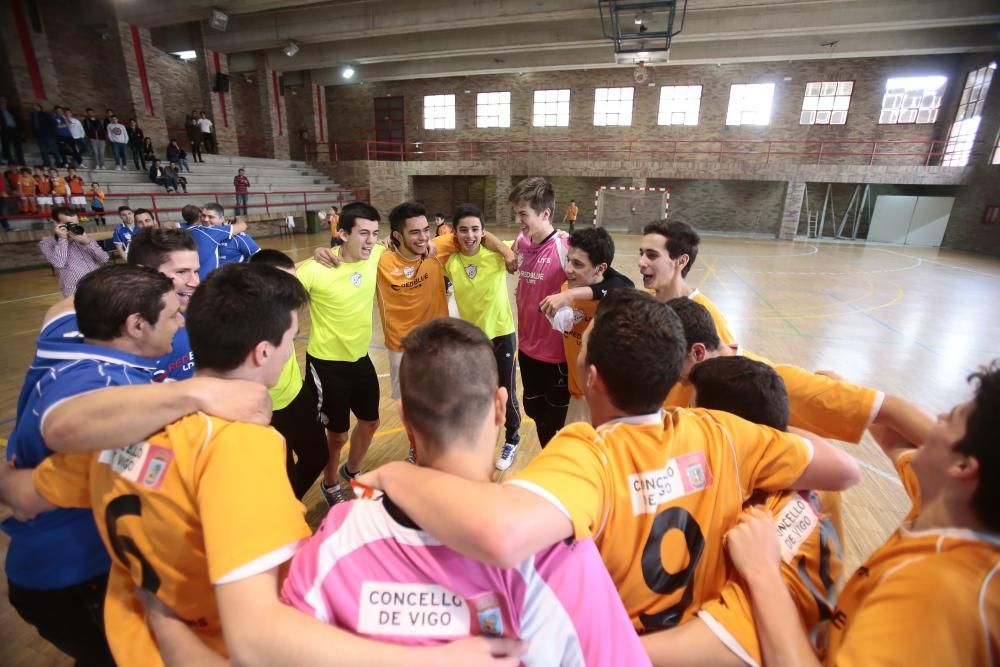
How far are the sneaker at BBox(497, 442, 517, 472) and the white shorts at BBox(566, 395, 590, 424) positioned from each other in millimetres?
743

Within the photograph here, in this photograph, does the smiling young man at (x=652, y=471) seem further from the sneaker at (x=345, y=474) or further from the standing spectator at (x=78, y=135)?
the standing spectator at (x=78, y=135)

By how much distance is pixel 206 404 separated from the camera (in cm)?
124

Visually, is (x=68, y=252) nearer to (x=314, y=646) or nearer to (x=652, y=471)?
(x=314, y=646)

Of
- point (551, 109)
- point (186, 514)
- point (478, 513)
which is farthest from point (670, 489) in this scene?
point (551, 109)

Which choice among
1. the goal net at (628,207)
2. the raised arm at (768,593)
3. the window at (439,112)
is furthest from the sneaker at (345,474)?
the window at (439,112)

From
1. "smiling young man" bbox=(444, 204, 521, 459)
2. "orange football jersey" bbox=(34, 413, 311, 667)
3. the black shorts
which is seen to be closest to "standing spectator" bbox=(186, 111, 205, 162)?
"smiling young man" bbox=(444, 204, 521, 459)

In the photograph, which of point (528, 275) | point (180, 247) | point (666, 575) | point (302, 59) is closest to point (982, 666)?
point (666, 575)

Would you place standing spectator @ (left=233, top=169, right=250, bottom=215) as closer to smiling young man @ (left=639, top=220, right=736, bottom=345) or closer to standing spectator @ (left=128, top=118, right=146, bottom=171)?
standing spectator @ (left=128, top=118, right=146, bottom=171)

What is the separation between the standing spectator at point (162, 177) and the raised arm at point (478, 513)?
18.9 meters

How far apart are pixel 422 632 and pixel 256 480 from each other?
0.53m

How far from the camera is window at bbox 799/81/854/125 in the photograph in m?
20.7

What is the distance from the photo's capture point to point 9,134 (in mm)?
12773

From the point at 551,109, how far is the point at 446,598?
85.9 ft

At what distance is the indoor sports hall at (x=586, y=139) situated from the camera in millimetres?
9375
